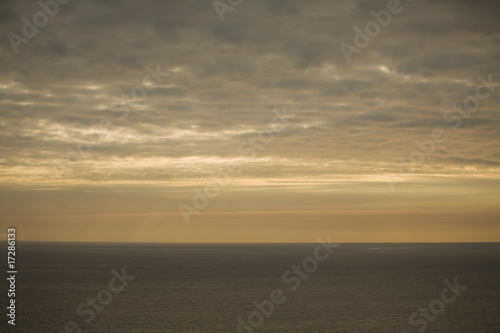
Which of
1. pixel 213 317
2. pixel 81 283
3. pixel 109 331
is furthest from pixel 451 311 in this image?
pixel 81 283

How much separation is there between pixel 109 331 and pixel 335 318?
3247cm

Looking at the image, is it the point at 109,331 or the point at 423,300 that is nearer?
the point at 109,331

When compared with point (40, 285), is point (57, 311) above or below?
below

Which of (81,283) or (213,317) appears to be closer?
(213,317)

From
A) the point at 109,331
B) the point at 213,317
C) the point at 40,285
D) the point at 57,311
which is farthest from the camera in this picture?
the point at 40,285

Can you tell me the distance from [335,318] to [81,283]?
233 feet

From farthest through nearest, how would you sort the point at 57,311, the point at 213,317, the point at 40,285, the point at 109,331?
the point at 40,285 < the point at 57,311 < the point at 213,317 < the point at 109,331

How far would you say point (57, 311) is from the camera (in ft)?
257

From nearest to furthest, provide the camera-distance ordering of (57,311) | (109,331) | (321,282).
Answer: (109,331) → (57,311) → (321,282)

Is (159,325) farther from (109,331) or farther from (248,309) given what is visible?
(248,309)

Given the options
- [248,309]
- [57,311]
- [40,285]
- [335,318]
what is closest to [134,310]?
[57,311]

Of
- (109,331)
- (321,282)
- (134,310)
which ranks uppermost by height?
(321,282)

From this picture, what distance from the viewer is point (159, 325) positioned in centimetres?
6744

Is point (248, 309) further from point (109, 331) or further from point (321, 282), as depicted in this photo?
point (321, 282)
